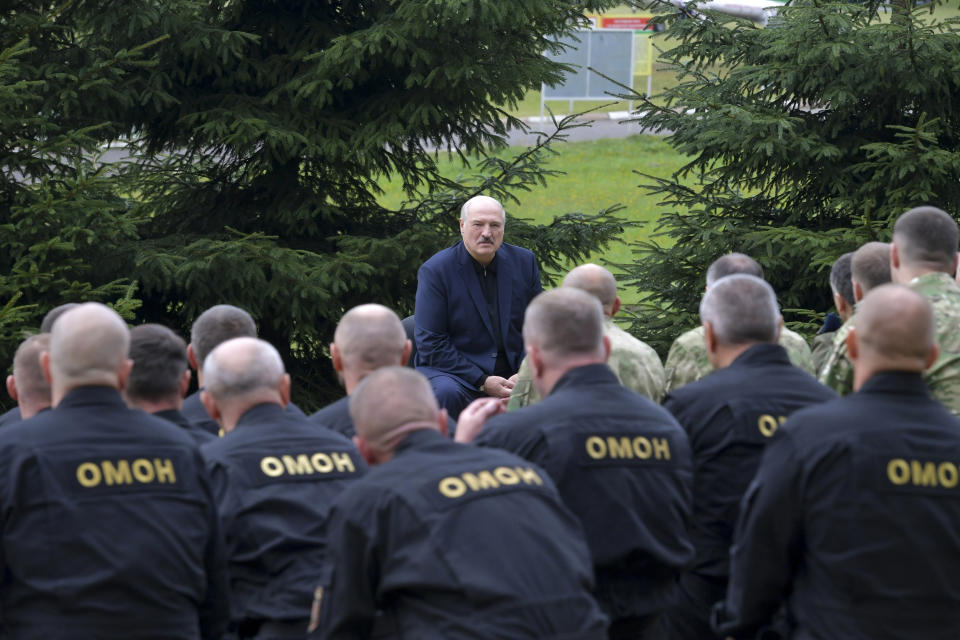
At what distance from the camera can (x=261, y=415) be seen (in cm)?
402

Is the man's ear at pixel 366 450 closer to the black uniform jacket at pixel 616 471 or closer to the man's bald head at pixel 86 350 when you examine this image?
the black uniform jacket at pixel 616 471

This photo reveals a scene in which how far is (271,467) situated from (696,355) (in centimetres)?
212

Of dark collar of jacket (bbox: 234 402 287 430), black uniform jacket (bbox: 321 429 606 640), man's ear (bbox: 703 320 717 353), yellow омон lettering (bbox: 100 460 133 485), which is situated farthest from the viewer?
man's ear (bbox: 703 320 717 353)

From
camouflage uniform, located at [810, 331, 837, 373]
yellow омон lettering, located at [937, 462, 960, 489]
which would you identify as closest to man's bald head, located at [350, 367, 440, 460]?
yellow омон lettering, located at [937, 462, 960, 489]

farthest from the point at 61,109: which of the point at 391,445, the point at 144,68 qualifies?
the point at 391,445

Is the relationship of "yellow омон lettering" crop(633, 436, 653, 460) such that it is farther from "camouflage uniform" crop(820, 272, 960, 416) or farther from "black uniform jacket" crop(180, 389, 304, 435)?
"black uniform jacket" crop(180, 389, 304, 435)

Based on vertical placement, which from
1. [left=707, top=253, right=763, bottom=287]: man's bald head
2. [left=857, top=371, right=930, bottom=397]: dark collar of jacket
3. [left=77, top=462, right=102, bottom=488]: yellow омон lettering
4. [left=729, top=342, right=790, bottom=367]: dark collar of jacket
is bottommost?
[left=77, top=462, right=102, bottom=488]: yellow омон lettering

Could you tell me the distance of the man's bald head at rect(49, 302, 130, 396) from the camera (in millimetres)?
3609

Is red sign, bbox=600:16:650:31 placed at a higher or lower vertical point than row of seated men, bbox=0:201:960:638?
higher

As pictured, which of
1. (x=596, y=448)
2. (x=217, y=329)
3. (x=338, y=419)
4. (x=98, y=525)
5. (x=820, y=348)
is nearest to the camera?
(x=98, y=525)

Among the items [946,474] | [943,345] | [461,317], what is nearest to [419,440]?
A: [946,474]

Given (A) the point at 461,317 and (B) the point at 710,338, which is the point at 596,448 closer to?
(B) the point at 710,338

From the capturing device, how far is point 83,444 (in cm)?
349

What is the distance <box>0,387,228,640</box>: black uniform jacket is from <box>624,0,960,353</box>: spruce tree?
535cm
